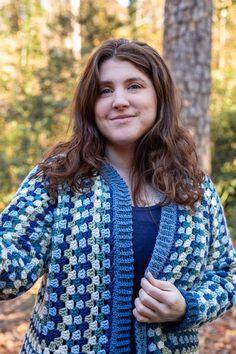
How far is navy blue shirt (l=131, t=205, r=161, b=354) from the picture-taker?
5.56 feet

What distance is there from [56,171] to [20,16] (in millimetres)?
11255

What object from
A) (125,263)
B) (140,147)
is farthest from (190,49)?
(125,263)

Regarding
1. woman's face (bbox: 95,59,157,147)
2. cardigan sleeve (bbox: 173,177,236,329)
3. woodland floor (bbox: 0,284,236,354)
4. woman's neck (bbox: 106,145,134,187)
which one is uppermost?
woman's face (bbox: 95,59,157,147)

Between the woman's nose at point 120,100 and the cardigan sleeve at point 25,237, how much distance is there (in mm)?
386

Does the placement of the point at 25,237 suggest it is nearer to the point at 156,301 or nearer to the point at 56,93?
the point at 156,301

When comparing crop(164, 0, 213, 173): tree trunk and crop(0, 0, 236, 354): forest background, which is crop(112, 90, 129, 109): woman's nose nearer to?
crop(164, 0, 213, 173): tree trunk

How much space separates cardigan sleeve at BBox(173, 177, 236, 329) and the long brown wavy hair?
13cm

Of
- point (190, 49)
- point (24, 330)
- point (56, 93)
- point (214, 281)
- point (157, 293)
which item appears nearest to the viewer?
point (157, 293)

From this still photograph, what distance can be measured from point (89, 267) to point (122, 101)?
1.98ft

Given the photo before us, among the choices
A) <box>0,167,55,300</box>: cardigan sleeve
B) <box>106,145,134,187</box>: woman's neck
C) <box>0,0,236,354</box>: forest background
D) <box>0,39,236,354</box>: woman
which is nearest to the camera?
<box>0,167,55,300</box>: cardigan sleeve

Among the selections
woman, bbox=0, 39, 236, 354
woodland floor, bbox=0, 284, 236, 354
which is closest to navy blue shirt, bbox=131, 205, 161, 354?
woman, bbox=0, 39, 236, 354

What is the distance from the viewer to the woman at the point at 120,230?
5.29ft

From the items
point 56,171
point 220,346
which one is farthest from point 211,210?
point 220,346

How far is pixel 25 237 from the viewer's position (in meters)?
1.59
